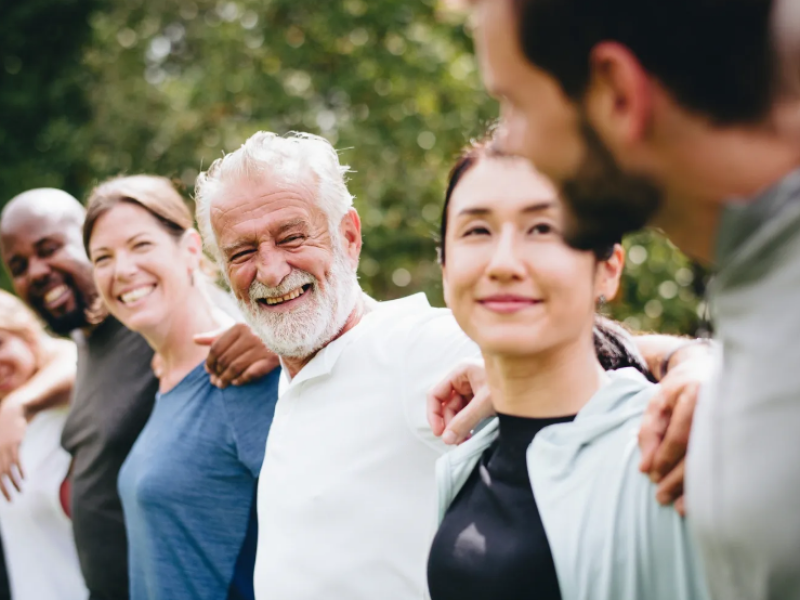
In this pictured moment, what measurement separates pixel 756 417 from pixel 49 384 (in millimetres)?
3521

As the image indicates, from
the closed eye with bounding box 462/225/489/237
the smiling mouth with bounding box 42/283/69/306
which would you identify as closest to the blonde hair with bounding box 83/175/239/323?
the smiling mouth with bounding box 42/283/69/306

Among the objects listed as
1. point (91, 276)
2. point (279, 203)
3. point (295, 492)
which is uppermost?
point (91, 276)

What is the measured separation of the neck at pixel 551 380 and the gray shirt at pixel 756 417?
59 centimetres

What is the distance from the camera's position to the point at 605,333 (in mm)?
1894

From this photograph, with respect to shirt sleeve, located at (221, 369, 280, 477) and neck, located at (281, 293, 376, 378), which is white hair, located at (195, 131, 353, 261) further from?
shirt sleeve, located at (221, 369, 280, 477)

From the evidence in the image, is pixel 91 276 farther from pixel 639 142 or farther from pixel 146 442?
pixel 639 142

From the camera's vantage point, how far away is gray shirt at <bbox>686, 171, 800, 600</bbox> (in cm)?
94

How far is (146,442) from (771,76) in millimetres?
2386

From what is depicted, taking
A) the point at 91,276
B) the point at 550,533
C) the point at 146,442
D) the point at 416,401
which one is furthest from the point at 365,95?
the point at 550,533

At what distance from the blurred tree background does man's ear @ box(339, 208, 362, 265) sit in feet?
17.0

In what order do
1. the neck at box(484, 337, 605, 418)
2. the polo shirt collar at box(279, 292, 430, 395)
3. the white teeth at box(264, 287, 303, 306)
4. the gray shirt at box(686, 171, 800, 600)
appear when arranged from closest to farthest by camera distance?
1. the gray shirt at box(686, 171, 800, 600)
2. the neck at box(484, 337, 605, 418)
3. the polo shirt collar at box(279, 292, 430, 395)
4. the white teeth at box(264, 287, 303, 306)

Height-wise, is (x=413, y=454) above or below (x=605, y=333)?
below

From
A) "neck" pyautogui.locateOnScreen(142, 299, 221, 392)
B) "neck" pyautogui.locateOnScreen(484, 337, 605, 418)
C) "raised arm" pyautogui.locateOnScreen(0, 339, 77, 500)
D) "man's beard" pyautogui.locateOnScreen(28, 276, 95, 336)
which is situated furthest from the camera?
"man's beard" pyautogui.locateOnScreen(28, 276, 95, 336)

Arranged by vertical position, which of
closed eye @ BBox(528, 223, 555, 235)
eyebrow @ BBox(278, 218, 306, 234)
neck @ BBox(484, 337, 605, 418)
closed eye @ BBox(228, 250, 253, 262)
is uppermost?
eyebrow @ BBox(278, 218, 306, 234)
